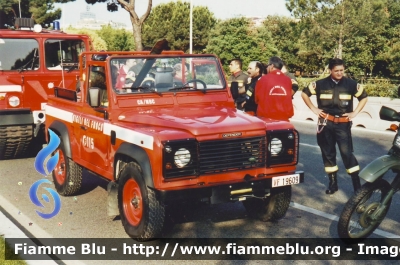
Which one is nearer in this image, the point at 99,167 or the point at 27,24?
the point at 99,167

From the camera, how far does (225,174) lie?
5398 mm

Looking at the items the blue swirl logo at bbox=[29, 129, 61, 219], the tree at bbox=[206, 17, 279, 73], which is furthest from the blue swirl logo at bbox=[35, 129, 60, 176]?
the tree at bbox=[206, 17, 279, 73]

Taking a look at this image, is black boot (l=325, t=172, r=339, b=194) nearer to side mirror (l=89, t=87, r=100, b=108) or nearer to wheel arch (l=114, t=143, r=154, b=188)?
wheel arch (l=114, t=143, r=154, b=188)

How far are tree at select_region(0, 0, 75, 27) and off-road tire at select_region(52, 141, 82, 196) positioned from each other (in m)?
42.1

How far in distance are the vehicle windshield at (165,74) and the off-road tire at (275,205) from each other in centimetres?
159

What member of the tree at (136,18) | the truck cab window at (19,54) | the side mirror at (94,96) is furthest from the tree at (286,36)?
the side mirror at (94,96)

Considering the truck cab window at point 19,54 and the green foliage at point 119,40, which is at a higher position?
the truck cab window at point 19,54

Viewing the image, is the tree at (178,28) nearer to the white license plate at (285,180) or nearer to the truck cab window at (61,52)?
the truck cab window at (61,52)

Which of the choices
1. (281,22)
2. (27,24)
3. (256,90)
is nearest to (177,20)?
(281,22)

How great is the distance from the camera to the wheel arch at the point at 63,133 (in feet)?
23.5

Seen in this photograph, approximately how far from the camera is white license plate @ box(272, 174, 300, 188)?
18.3ft

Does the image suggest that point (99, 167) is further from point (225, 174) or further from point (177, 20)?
point (177, 20)

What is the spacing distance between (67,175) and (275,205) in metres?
2.90

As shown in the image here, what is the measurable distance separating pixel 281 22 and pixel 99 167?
158ft
